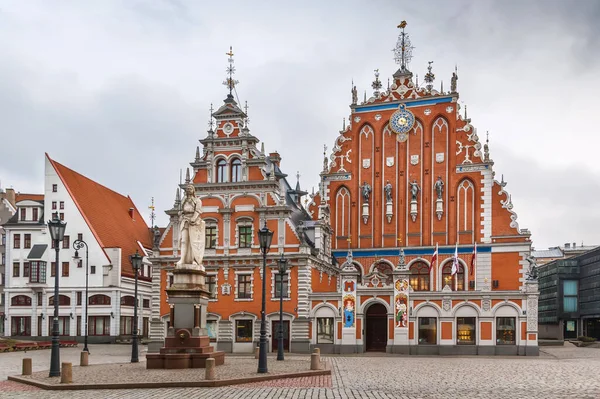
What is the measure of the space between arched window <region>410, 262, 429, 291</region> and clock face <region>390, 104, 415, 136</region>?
30.3 ft

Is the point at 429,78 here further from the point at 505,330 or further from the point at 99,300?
the point at 99,300

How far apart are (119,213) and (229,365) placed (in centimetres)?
4417

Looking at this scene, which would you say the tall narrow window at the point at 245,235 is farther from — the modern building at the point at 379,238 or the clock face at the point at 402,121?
the clock face at the point at 402,121

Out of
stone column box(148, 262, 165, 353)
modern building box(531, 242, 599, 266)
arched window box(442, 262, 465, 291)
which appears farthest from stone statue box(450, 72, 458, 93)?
modern building box(531, 242, 599, 266)

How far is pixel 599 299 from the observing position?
78.4m

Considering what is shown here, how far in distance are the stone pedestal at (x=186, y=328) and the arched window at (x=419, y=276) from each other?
75.0ft

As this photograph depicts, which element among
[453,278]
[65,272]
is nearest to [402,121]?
[453,278]

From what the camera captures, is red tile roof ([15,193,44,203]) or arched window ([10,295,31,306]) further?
red tile roof ([15,193,44,203])

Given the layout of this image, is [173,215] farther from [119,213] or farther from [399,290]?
[119,213]

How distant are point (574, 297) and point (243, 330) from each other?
2150 inches

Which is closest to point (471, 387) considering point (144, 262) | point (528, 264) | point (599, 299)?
point (528, 264)

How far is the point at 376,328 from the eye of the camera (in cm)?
4531

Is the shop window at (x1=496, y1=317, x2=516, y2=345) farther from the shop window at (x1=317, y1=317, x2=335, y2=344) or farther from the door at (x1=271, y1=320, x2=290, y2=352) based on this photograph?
the door at (x1=271, y1=320, x2=290, y2=352)

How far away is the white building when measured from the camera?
6022cm
